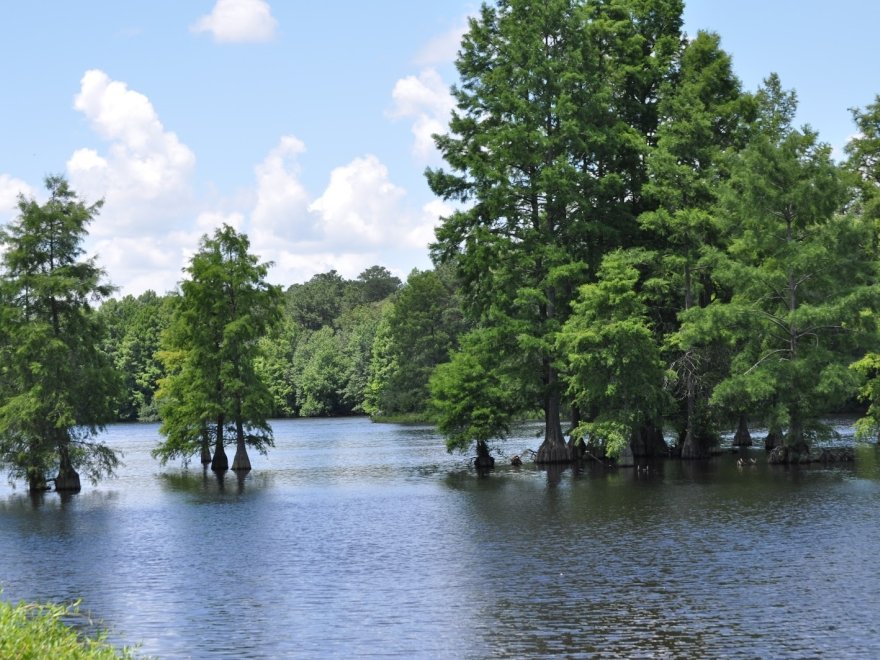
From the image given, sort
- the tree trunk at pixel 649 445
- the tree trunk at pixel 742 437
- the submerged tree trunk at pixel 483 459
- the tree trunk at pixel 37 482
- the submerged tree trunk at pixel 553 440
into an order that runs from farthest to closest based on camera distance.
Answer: the tree trunk at pixel 742 437 < the tree trunk at pixel 649 445 < the submerged tree trunk at pixel 553 440 < the submerged tree trunk at pixel 483 459 < the tree trunk at pixel 37 482

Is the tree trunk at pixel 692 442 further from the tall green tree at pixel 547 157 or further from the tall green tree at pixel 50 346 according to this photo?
the tall green tree at pixel 50 346

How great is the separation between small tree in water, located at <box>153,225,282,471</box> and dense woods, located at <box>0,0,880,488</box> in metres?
0.15

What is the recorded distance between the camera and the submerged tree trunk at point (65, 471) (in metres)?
50.1

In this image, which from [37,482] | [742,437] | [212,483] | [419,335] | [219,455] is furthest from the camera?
[419,335]

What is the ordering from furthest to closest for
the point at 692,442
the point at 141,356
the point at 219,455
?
1. the point at 141,356
2. the point at 219,455
3. the point at 692,442

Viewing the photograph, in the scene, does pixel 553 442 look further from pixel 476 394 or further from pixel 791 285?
pixel 791 285

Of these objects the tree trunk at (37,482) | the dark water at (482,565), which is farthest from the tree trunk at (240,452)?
the tree trunk at (37,482)

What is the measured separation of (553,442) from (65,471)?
85.1 feet

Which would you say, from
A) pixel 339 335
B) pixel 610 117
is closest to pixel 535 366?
pixel 610 117

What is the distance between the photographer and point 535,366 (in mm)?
56750

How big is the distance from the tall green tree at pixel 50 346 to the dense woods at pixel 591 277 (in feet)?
0.35

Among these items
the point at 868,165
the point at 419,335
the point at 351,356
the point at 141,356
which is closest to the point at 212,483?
the point at 868,165

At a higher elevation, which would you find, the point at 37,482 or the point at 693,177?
the point at 693,177

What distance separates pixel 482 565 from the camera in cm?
2802
